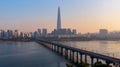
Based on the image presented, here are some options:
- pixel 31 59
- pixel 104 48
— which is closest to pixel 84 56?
pixel 31 59

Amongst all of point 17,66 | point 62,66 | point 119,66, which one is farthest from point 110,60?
point 17,66

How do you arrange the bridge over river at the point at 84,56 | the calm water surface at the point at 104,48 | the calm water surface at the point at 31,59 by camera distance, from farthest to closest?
the calm water surface at the point at 104,48 < the calm water surface at the point at 31,59 < the bridge over river at the point at 84,56

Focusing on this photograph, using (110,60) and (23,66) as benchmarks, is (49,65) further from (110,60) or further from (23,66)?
(110,60)

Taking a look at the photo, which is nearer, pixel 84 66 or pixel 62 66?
pixel 84 66

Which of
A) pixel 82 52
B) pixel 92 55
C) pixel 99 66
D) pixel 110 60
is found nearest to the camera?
pixel 99 66

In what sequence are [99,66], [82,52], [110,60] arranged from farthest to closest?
[82,52] → [110,60] → [99,66]

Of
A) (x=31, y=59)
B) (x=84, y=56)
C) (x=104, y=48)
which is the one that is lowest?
(x=31, y=59)

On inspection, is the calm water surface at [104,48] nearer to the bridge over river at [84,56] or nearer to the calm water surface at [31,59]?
the bridge over river at [84,56]

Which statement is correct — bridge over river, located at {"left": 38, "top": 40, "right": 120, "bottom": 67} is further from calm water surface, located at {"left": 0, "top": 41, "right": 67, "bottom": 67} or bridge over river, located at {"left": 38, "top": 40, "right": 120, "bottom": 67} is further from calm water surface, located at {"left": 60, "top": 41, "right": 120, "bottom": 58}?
calm water surface, located at {"left": 60, "top": 41, "right": 120, "bottom": 58}

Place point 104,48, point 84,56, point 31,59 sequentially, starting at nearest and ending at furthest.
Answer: point 31,59
point 84,56
point 104,48

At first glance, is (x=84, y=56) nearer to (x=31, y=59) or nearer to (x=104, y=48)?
(x=31, y=59)

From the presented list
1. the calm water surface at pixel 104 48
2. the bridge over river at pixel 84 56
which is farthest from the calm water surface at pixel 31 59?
the calm water surface at pixel 104 48
